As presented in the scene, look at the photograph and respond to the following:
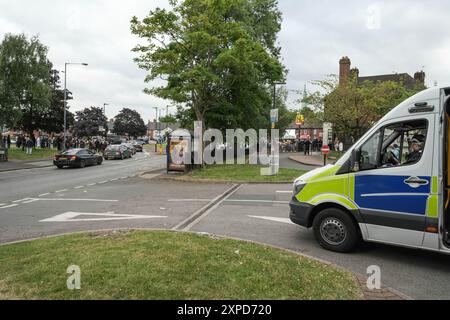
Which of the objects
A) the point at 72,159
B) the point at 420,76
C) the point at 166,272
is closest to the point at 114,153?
the point at 72,159

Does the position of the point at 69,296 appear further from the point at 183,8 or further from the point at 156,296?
the point at 183,8

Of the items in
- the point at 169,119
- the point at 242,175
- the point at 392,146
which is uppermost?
the point at 169,119

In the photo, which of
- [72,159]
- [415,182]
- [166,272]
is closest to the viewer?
[166,272]

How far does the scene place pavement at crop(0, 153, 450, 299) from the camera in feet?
17.5

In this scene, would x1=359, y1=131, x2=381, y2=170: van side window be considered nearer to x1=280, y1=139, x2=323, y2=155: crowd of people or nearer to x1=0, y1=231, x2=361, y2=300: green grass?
x1=0, y1=231, x2=361, y2=300: green grass

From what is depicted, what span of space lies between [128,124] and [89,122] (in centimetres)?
3437

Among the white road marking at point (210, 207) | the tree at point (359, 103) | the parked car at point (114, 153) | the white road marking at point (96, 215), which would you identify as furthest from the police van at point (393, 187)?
the parked car at point (114, 153)

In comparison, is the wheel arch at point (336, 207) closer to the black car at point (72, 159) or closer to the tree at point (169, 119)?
the tree at point (169, 119)

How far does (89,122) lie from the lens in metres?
82.4

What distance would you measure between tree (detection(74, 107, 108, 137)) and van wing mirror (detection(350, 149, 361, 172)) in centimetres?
7943

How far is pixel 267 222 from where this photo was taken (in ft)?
27.9

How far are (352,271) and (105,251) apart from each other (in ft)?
11.5

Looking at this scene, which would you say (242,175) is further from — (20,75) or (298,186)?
(20,75)
